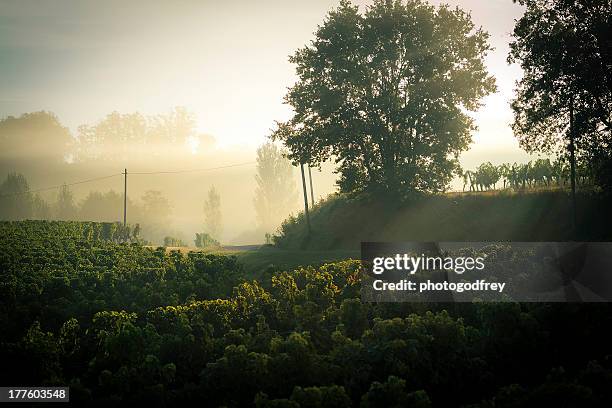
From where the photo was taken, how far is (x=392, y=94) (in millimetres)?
45938

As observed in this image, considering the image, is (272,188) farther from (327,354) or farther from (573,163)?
(327,354)

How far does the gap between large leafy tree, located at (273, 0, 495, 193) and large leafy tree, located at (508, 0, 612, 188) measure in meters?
8.80

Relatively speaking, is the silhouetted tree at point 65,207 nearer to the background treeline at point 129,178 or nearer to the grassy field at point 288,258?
the background treeline at point 129,178

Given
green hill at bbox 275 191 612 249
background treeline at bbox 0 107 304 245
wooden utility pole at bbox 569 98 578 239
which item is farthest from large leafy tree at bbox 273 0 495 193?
background treeline at bbox 0 107 304 245

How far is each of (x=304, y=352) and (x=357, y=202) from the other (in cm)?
3992

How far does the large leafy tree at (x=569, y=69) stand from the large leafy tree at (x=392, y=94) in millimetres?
8797

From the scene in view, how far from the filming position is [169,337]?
1576 cm

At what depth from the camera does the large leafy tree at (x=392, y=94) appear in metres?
45.2

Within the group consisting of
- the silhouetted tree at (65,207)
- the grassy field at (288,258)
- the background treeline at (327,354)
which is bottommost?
the background treeline at (327,354)

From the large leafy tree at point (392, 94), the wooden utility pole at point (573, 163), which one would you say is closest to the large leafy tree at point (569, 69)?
the wooden utility pole at point (573, 163)

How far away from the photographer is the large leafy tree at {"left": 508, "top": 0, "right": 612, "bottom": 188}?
3356 centimetres

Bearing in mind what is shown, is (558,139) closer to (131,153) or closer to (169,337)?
(169,337)

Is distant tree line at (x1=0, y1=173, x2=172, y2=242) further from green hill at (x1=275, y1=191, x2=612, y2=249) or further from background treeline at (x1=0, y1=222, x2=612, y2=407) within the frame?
background treeline at (x1=0, y1=222, x2=612, y2=407)

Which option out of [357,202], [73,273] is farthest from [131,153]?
[73,273]
